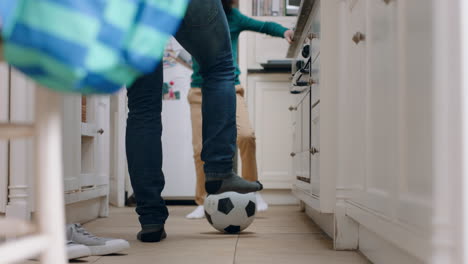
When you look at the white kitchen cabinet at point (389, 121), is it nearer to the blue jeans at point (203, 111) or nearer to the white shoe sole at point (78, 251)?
the blue jeans at point (203, 111)

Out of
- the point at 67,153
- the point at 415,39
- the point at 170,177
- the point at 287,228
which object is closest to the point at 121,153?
the point at 170,177

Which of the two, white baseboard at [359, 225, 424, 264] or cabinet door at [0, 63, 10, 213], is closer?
white baseboard at [359, 225, 424, 264]

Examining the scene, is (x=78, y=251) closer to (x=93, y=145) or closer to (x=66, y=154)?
(x=66, y=154)

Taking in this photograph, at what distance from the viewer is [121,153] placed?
13.1ft

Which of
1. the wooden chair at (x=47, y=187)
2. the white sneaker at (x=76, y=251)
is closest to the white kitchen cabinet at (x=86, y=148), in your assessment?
the white sneaker at (x=76, y=251)

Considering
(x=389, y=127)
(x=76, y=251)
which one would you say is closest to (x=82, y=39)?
(x=389, y=127)

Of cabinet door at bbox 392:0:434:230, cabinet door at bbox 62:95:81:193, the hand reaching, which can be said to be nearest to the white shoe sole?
cabinet door at bbox 62:95:81:193

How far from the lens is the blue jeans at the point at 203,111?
1.69 m

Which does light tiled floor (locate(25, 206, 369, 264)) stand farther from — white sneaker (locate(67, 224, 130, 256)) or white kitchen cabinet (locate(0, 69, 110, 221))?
white kitchen cabinet (locate(0, 69, 110, 221))

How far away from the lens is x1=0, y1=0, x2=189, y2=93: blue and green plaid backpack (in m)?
0.51

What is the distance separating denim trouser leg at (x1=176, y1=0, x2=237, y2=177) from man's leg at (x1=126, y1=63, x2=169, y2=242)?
0.20 m

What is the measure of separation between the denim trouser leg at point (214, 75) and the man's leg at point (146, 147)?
0.67ft

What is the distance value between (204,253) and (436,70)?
103cm

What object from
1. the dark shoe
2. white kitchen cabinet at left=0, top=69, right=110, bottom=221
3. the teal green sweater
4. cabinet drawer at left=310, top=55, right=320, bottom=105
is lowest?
the dark shoe
